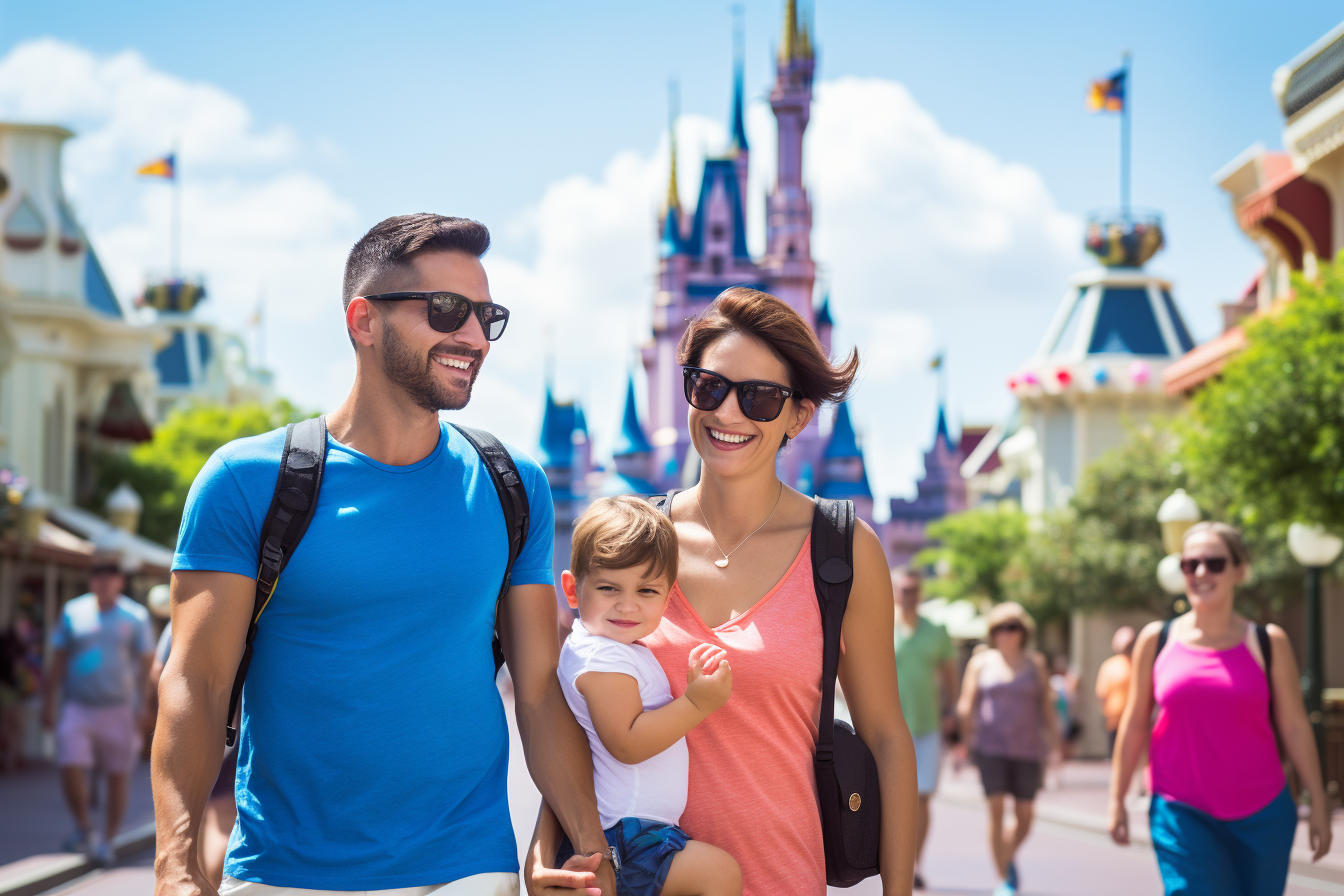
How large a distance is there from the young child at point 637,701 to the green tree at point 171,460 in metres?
21.2

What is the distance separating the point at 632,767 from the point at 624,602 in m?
0.35

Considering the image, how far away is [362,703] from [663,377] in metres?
88.5

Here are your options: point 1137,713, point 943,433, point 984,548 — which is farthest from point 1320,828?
point 943,433

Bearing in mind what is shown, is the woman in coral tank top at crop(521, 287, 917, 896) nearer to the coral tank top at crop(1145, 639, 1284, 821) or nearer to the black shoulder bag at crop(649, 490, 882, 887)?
the black shoulder bag at crop(649, 490, 882, 887)

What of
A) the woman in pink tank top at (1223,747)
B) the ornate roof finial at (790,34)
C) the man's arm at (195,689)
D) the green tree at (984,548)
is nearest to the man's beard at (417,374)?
the man's arm at (195,689)

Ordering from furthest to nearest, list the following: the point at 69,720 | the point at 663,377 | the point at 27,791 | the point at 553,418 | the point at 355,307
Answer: the point at 553,418, the point at 663,377, the point at 27,791, the point at 69,720, the point at 355,307

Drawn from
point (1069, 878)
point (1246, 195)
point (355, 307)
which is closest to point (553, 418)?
point (1246, 195)

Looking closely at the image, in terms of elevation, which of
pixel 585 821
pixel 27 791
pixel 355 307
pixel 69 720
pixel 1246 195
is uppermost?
pixel 1246 195

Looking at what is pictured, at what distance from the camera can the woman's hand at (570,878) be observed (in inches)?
133

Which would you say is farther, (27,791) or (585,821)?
(27,791)

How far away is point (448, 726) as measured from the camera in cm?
348

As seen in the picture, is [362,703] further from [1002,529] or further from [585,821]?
[1002,529]

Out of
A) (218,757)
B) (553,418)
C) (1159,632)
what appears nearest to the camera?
(218,757)

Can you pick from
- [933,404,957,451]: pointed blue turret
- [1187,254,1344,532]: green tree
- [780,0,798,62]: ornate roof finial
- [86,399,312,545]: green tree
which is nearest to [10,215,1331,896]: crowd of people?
[1187,254,1344,532]: green tree
